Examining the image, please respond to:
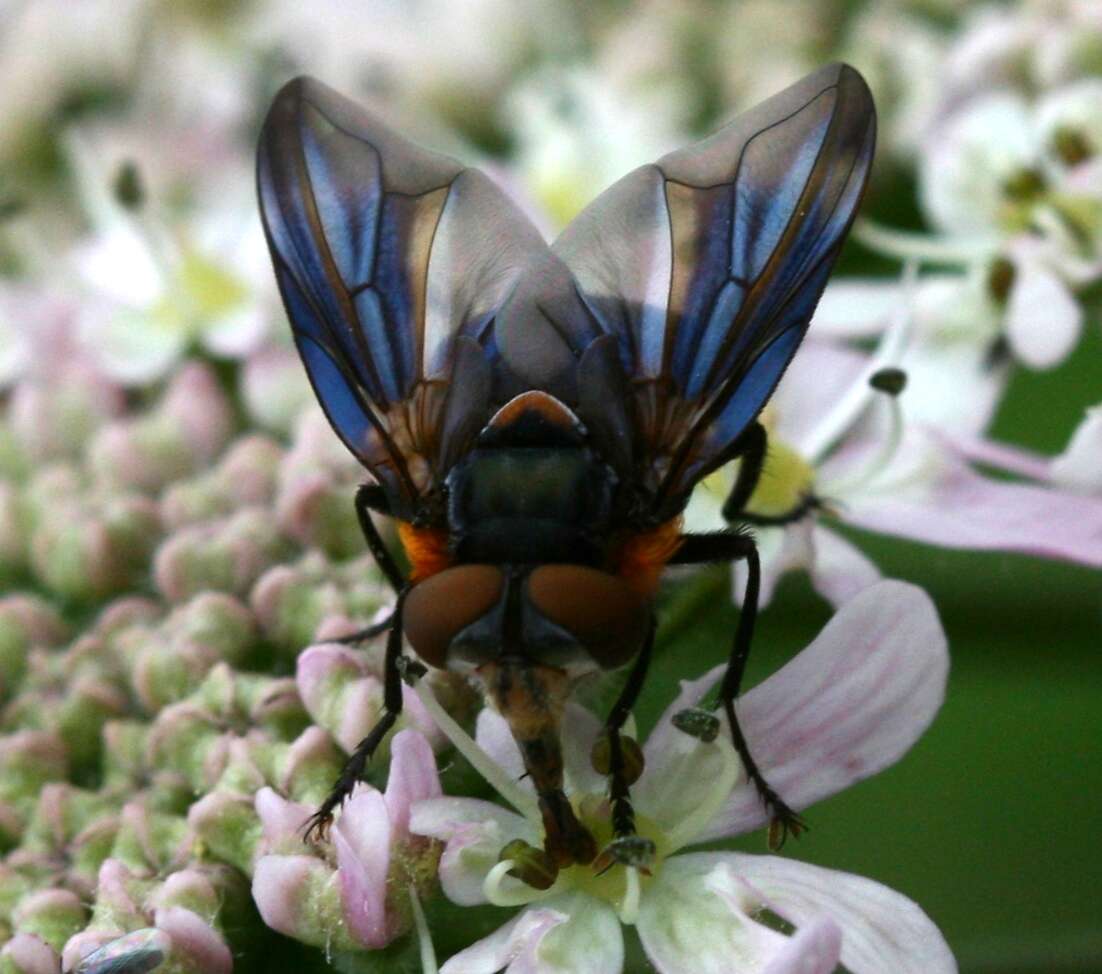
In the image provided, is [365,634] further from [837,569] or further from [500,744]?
[837,569]

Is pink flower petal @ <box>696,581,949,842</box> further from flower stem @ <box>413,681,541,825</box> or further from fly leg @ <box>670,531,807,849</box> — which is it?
flower stem @ <box>413,681,541,825</box>

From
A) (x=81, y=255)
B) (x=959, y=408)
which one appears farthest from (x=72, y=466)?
(x=959, y=408)

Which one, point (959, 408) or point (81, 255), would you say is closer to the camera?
point (959, 408)

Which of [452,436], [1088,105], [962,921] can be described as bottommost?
[962,921]

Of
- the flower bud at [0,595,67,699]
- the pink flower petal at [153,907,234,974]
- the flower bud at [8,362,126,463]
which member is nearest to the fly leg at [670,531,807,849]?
the pink flower petal at [153,907,234,974]

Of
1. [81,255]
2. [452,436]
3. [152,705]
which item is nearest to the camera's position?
[452,436]

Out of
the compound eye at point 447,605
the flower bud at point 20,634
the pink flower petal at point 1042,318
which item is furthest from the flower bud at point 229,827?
the pink flower petal at point 1042,318

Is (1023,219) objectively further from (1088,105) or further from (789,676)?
(789,676)

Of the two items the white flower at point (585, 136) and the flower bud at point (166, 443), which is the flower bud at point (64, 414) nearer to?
the flower bud at point (166, 443)
